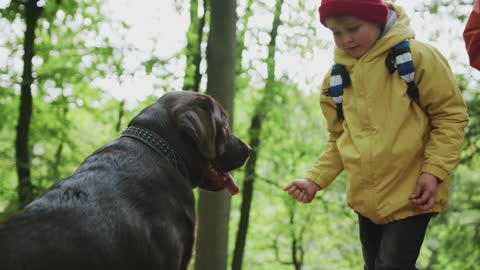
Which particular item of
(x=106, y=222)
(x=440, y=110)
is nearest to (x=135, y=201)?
(x=106, y=222)

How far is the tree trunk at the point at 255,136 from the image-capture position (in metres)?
12.3

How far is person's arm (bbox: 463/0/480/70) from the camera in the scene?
113 inches

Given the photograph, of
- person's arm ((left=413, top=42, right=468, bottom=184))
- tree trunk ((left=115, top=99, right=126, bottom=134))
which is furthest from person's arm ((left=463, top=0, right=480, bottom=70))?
tree trunk ((left=115, top=99, right=126, bottom=134))

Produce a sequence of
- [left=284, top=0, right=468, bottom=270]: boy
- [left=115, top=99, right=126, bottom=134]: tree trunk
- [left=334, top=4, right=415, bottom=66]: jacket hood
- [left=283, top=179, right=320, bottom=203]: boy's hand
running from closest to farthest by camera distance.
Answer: [left=284, top=0, right=468, bottom=270]: boy < [left=334, top=4, right=415, bottom=66]: jacket hood < [left=283, top=179, right=320, bottom=203]: boy's hand < [left=115, top=99, right=126, bottom=134]: tree trunk

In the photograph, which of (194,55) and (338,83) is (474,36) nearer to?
(338,83)

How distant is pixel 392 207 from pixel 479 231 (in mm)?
6013

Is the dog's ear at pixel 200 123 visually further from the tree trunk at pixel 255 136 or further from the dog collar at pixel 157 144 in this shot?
the tree trunk at pixel 255 136

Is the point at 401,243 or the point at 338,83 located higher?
the point at 338,83

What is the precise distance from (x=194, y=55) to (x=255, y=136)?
9.22ft

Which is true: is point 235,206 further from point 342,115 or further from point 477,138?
point 342,115

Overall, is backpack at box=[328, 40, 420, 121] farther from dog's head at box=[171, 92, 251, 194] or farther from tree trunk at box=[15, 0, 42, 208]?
tree trunk at box=[15, 0, 42, 208]

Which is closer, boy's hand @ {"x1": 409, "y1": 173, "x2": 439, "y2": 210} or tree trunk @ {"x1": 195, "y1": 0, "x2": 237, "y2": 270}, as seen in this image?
boy's hand @ {"x1": 409, "y1": 173, "x2": 439, "y2": 210}

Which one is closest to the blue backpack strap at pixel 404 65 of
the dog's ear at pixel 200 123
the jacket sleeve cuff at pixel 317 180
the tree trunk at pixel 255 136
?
the jacket sleeve cuff at pixel 317 180

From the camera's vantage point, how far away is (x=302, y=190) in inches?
139
